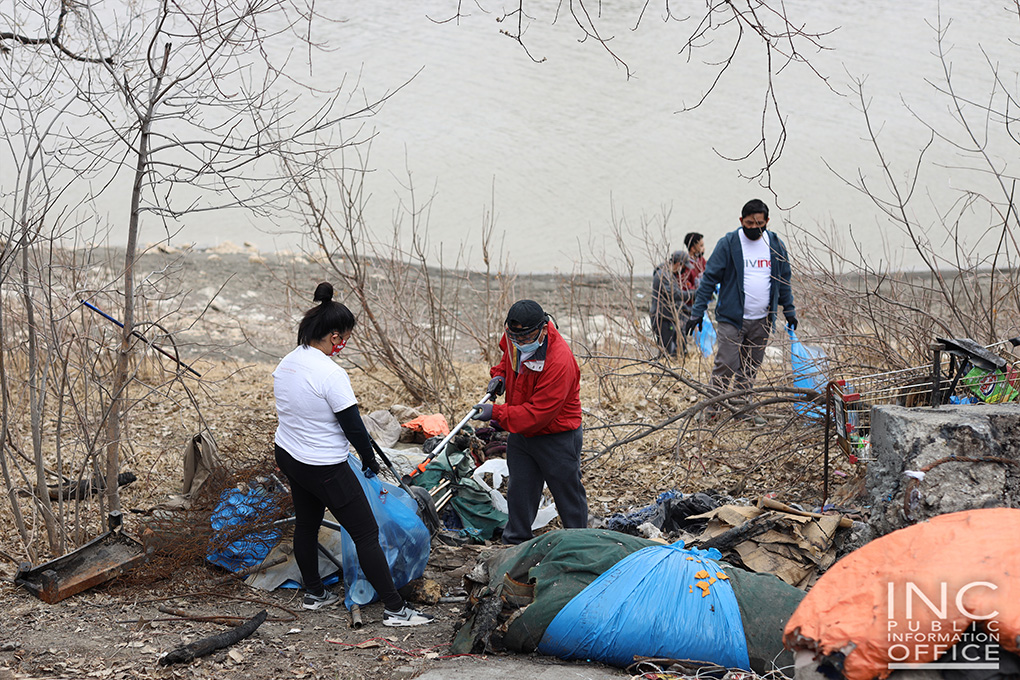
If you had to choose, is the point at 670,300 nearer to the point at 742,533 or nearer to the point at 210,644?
the point at 742,533

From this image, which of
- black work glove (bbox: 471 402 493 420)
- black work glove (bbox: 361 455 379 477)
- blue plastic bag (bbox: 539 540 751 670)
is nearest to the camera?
blue plastic bag (bbox: 539 540 751 670)

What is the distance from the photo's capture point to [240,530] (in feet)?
14.8

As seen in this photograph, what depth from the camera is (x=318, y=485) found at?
392 cm

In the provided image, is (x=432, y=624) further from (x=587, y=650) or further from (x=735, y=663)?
(x=735, y=663)

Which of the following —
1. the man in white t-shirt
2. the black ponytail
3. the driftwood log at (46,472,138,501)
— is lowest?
the driftwood log at (46,472,138,501)

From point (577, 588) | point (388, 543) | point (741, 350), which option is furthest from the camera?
point (741, 350)

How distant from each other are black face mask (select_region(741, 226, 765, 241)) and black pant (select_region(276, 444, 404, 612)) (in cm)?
356

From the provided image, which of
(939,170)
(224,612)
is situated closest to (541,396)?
(224,612)

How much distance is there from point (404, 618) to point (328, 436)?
3.08 ft

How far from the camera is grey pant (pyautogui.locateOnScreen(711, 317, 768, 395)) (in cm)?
630

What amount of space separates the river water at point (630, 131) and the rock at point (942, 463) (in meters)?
13.5

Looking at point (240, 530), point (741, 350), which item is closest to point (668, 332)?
point (741, 350)

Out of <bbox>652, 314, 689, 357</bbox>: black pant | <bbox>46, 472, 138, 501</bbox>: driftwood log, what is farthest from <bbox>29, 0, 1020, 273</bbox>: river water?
<bbox>46, 472, 138, 501</bbox>: driftwood log

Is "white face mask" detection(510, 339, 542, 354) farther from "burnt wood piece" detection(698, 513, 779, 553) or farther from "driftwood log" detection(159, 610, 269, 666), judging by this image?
"driftwood log" detection(159, 610, 269, 666)
